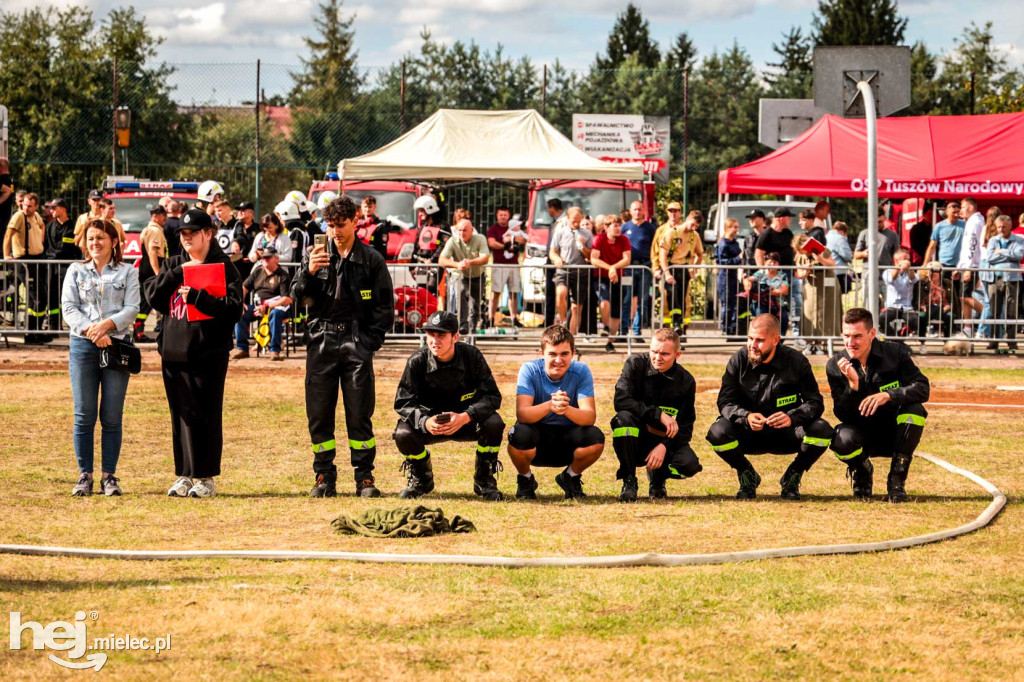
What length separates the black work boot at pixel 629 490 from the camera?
888 centimetres

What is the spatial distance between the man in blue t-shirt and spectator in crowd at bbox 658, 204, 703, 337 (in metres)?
9.73

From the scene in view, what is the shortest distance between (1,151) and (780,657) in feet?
→ 52.0

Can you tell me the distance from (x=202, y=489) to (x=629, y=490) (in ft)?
9.25

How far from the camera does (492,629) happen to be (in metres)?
5.64

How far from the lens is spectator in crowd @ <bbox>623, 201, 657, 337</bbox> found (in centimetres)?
1888

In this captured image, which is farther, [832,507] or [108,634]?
[832,507]

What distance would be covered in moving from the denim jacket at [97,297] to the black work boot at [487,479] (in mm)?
2490

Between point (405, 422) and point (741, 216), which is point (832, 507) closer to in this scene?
point (405, 422)

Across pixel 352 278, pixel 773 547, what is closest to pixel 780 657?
pixel 773 547

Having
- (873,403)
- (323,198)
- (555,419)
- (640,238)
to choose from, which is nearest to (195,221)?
(555,419)

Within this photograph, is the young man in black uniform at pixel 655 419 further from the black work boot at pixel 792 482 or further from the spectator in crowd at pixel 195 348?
the spectator in crowd at pixel 195 348

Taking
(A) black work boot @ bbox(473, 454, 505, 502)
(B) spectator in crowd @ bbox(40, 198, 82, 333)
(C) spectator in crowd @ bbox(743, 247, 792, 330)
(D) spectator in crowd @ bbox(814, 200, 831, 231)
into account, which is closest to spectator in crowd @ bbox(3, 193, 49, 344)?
(B) spectator in crowd @ bbox(40, 198, 82, 333)

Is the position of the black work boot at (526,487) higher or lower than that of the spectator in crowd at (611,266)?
lower

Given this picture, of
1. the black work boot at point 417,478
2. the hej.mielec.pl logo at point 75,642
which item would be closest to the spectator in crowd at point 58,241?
the black work boot at point 417,478
